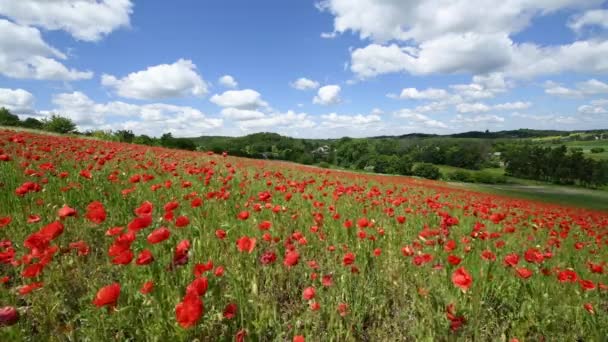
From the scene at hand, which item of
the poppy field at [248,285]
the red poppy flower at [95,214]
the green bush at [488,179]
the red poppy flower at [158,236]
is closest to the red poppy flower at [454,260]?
the poppy field at [248,285]

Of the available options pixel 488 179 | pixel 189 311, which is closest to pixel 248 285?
pixel 189 311

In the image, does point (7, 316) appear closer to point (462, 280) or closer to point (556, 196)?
point (462, 280)

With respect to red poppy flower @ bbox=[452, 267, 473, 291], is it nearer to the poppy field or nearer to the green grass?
the poppy field

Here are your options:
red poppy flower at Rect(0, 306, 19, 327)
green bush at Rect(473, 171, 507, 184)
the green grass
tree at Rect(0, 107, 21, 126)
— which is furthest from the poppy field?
green bush at Rect(473, 171, 507, 184)

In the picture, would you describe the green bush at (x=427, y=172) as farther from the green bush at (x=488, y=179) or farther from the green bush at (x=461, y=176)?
the green bush at (x=488, y=179)

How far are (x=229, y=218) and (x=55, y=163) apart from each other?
4414mm

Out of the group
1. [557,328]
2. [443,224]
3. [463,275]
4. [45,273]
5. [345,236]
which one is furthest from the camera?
[345,236]

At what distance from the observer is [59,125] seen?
3766cm

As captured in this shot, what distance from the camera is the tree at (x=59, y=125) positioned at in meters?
36.8

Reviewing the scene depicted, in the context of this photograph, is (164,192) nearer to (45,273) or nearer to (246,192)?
(246,192)

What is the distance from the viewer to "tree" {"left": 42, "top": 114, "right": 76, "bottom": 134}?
121 ft

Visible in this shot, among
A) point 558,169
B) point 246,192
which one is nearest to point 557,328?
point 246,192

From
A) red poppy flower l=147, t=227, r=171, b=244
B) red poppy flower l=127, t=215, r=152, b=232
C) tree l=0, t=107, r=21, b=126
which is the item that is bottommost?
red poppy flower l=147, t=227, r=171, b=244

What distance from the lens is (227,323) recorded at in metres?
2.07
